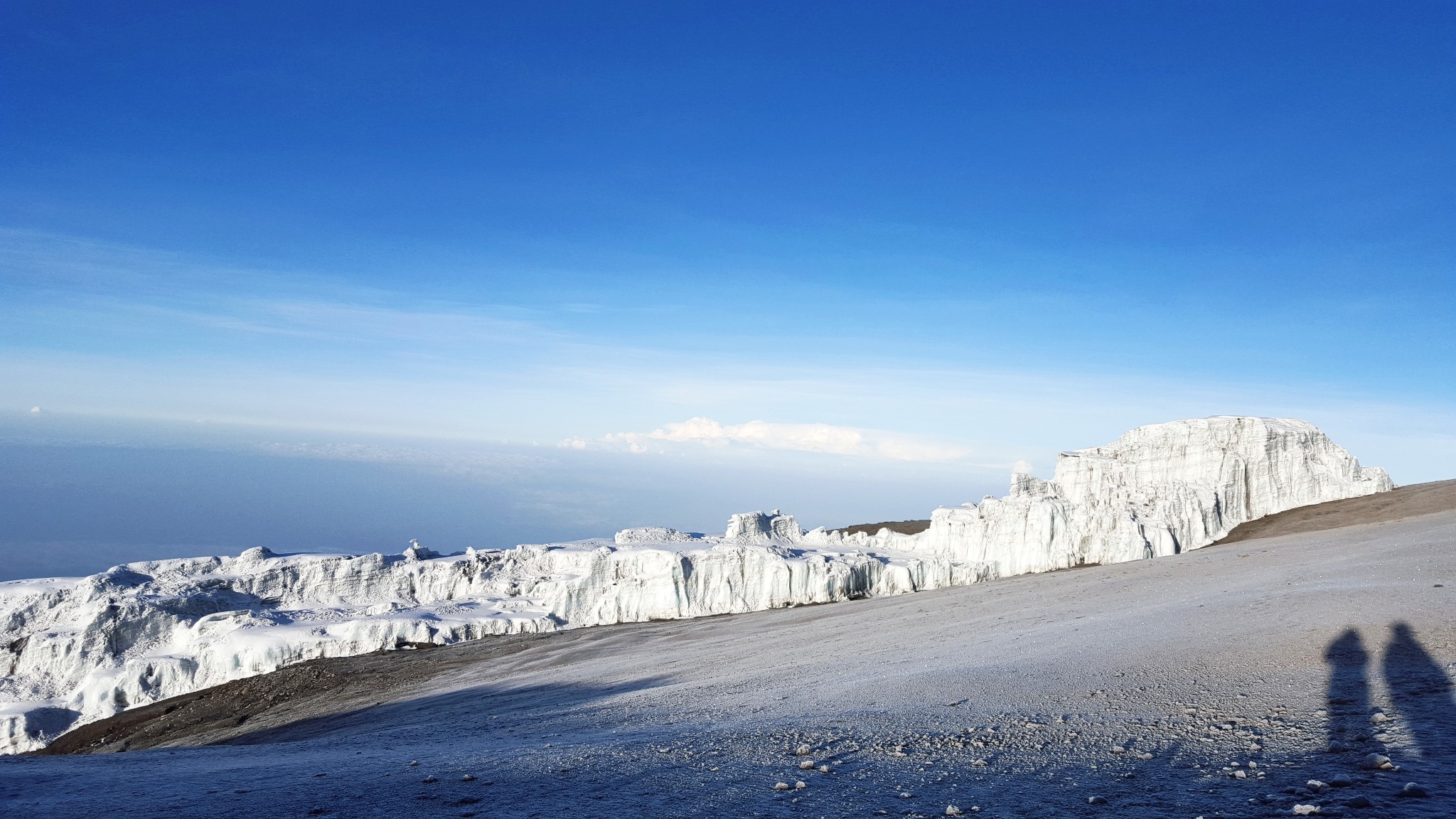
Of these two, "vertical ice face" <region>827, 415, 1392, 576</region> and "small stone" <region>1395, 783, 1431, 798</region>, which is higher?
"vertical ice face" <region>827, 415, 1392, 576</region>

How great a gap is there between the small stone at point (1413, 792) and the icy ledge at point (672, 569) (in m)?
44.1

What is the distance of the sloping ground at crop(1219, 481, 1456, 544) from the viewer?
4259 cm

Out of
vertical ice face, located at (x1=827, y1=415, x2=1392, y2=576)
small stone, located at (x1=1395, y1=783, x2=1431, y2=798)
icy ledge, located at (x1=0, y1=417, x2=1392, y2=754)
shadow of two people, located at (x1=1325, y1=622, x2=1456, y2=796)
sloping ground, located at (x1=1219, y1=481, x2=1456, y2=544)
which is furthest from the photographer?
vertical ice face, located at (x1=827, y1=415, x2=1392, y2=576)

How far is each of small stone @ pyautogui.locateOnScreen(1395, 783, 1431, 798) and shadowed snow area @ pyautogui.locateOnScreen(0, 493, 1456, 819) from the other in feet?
0.07

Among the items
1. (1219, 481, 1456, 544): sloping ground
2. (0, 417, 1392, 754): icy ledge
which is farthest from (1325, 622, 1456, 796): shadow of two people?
(0, 417, 1392, 754): icy ledge

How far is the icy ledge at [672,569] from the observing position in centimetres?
4319

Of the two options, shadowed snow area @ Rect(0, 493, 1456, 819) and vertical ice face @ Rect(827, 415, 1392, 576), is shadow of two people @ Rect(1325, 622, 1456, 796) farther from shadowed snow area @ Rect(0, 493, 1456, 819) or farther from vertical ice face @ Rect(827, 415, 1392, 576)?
vertical ice face @ Rect(827, 415, 1392, 576)

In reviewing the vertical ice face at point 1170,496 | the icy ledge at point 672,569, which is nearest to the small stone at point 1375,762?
the icy ledge at point 672,569

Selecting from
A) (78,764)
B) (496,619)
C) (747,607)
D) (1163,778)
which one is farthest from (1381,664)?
(496,619)

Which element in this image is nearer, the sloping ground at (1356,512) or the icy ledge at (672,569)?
the sloping ground at (1356,512)

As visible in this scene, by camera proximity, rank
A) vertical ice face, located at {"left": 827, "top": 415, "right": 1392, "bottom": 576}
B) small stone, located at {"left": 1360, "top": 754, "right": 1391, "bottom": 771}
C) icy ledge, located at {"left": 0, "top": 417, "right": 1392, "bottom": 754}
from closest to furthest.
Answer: small stone, located at {"left": 1360, "top": 754, "right": 1391, "bottom": 771} → icy ledge, located at {"left": 0, "top": 417, "right": 1392, "bottom": 754} → vertical ice face, located at {"left": 827, "top": 415, "right": 1392, "bottom": 576}

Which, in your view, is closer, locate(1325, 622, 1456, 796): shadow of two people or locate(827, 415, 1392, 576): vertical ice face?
locate(1325, 622, 1456, 796): shadow of two people

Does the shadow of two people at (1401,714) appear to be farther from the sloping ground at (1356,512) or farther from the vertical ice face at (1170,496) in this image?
the vertical ice face at (1170,496)

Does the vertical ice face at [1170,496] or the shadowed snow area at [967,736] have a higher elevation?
the vertical ice face at [1170,496]
